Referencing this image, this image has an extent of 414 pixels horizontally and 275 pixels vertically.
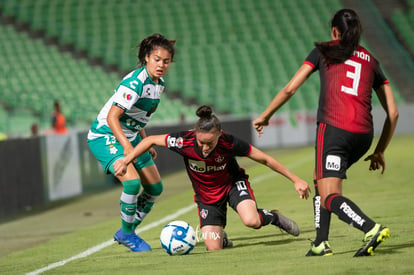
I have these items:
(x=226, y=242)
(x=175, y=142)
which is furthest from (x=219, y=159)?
(x=226, y=242)

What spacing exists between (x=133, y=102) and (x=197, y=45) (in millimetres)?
25916

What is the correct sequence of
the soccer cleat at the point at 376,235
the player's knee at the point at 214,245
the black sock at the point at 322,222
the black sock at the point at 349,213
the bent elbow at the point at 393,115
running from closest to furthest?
the soccer cleat at the point at 376,235, the black sock at the point at 349,213, the bent elbow at the point at 393,115, the black sock at the point at 322,222, the player's knee at the point at 214,245

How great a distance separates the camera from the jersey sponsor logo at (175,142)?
6992mm

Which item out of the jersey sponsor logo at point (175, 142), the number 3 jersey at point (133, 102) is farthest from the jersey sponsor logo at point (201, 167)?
the number 3 jersey at point (133, 102)

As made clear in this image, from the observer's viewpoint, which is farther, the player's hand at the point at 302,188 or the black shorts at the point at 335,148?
the player's hand at the point at 302,188

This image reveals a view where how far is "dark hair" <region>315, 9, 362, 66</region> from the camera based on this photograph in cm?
590

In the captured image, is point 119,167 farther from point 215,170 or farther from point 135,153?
point 215,170

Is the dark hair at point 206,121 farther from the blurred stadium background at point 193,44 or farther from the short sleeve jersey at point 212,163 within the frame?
the blurred stadium background at point 193,44

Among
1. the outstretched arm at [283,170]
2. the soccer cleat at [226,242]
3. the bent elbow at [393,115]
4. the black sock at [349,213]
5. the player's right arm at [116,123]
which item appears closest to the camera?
the black sock at [349,213]

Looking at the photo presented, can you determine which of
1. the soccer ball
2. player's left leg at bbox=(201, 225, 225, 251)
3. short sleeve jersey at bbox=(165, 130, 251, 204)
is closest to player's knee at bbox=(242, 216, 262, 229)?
player's left leg at bbox=(201, 225, 225, 251)

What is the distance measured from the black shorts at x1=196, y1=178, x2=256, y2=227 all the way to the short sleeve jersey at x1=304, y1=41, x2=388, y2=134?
169 cm

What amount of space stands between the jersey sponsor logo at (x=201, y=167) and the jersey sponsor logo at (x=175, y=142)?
0.29 metres

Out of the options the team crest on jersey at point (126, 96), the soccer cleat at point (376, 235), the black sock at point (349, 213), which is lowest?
the soccer cleat at point (376, 235)

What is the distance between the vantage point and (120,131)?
7.22 meters
